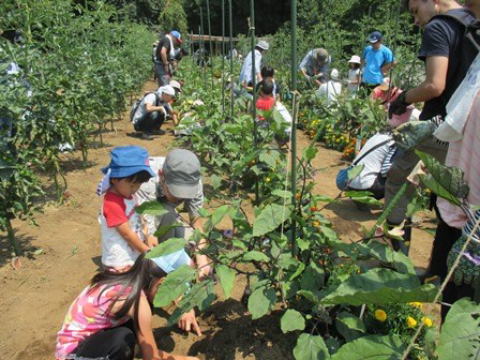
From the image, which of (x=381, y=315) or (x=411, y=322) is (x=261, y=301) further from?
(x=411, y=322)

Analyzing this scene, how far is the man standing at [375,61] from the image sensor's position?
570 cm

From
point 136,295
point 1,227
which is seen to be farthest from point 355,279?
point 1,227

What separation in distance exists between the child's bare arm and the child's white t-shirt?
0.03 meters

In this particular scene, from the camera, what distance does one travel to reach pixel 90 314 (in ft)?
6.08

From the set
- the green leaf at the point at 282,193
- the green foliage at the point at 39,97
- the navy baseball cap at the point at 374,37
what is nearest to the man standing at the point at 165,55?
the green foliage at the point at 39,97

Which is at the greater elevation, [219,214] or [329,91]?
[219,214]

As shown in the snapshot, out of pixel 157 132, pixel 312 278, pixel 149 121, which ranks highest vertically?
pixel 312 278

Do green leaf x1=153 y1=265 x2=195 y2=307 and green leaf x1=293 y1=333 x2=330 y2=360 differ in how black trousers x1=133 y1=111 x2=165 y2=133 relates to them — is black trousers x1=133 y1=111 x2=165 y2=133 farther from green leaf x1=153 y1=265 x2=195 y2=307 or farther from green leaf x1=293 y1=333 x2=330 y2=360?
green leaf x1=293 y1=333 x2=330 y2=360

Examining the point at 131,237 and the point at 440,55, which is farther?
the point at 131,237

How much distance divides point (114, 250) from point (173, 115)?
4.64 m

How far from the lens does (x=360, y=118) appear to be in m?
5.15

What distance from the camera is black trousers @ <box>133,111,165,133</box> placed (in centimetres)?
610

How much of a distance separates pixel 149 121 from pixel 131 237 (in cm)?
419

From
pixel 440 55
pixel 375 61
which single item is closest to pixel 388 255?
pixel 440 55
